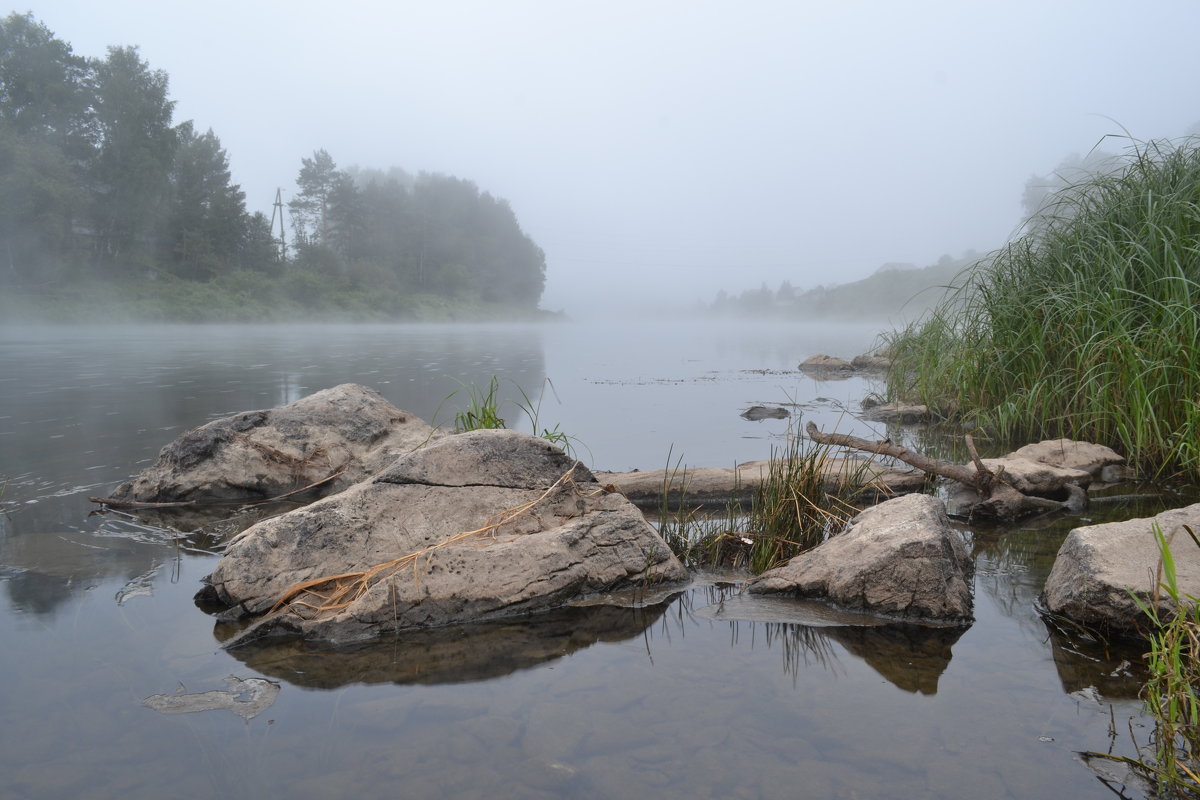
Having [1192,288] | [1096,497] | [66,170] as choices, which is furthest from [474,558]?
[66,170]

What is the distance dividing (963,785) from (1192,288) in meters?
5.03

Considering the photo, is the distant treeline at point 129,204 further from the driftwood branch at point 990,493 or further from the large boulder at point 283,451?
Answer: the driftwood branch at point 990,493

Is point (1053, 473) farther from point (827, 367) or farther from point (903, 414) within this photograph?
point (827, 367)

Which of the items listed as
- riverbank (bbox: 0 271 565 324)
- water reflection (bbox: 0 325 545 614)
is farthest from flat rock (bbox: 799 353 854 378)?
riverbank (bbox: 0 271 565 324)

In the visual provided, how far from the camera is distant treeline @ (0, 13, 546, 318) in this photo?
3581 centimetres

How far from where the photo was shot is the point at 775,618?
3242 millimetres

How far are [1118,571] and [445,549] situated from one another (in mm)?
2847

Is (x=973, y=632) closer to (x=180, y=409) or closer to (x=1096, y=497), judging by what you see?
(x=1096, y=497)

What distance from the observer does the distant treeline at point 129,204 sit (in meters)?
35.8

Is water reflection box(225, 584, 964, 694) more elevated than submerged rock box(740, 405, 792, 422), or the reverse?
submerged rock box(740, 405, 792, 422)

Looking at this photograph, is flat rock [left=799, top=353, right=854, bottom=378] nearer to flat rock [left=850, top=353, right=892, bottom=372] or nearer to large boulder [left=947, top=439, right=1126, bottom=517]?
flat rock [left=850, top=353, right=892, bottom=372]

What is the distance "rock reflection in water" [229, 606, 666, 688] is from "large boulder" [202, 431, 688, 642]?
98 millimetres

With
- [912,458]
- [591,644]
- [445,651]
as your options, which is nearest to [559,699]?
[591,644]

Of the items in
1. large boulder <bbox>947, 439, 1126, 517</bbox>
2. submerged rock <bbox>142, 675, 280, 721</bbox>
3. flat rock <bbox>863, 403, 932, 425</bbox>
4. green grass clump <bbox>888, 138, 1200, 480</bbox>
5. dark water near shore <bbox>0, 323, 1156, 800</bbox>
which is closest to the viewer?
dark water near shore <bbox>0, 323, 1156, 800</bbox>
